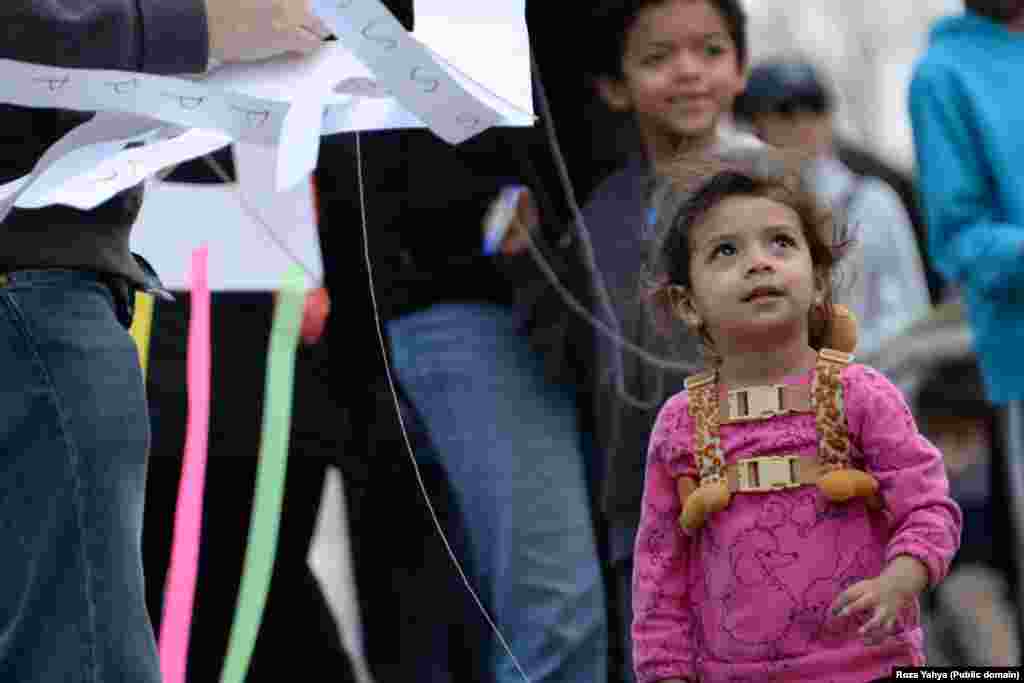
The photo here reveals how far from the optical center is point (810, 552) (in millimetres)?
2754

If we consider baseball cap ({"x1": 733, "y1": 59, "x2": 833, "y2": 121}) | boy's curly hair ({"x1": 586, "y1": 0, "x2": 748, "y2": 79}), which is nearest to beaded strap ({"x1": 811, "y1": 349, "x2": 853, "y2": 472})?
boy's curly hair ({"x1": 586, "y1": 0, "x2": 748, "y2": 79})

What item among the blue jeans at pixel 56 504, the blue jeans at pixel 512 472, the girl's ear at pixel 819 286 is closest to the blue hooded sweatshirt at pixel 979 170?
the blue jeans at pixel 512 472

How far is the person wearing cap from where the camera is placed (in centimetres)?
577

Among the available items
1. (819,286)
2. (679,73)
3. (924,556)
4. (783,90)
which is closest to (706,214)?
(819,286)

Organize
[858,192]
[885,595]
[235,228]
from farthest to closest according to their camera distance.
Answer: [858,192] → [235,228] → [885,595]

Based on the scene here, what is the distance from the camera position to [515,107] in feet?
9.87

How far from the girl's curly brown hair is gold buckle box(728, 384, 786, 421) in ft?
0.45

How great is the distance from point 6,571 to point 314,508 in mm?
1839

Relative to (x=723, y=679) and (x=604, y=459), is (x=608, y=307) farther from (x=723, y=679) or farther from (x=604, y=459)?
(x=723, y=679)

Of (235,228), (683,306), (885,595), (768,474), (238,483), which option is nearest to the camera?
(885,595)

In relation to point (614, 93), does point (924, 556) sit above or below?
below

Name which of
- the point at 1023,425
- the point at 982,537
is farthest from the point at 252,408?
the point at 982,537

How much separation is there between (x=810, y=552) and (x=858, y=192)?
366 cm

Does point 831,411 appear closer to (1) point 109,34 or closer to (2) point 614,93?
(1) point 109,34
